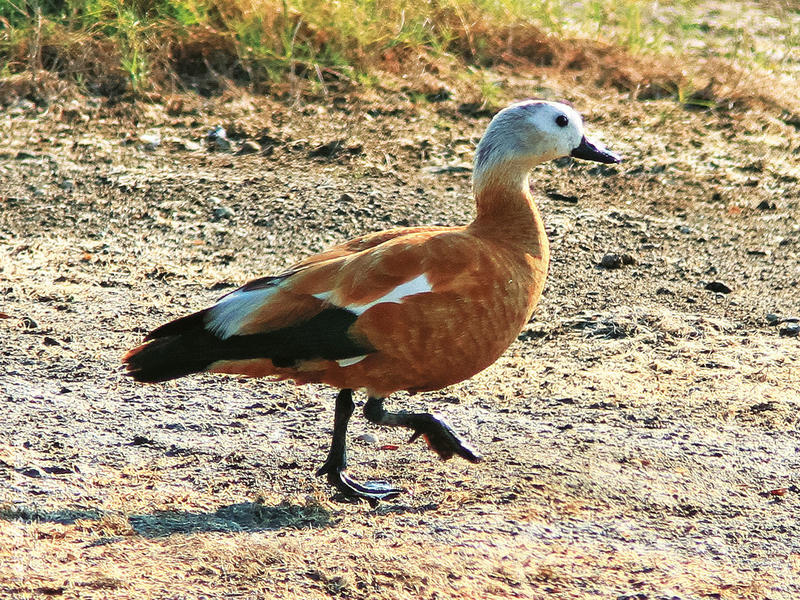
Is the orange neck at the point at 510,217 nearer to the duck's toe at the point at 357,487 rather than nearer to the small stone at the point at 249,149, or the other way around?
the duck's toe at the point at 357,487

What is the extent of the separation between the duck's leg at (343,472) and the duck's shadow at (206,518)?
0.17 meters

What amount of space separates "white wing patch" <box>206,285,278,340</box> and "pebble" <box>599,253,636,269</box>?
280 centimetres

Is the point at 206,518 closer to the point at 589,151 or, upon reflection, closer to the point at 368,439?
the point at 368,439

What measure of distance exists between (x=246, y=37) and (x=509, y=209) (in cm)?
456

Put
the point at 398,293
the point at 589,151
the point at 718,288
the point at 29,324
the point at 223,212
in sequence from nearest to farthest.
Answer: the point at 398,293 → the point at 589,151 → the point at 29,324 → the point at 718,288 → the point at 223,212

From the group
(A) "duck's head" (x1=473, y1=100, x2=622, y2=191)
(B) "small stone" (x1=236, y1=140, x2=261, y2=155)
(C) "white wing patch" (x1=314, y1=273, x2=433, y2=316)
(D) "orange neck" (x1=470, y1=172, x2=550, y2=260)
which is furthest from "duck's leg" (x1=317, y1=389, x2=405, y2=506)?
(B) "small stone" (x1=236, y1=140, x2=261, y2=155)

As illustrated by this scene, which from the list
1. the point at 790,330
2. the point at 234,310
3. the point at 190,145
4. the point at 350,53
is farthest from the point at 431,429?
the point at 350,53

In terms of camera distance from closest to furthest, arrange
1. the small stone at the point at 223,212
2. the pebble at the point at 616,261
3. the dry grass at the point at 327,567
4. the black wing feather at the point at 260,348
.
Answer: the dry grass at the point at 327,567 → the black wing feather at the point at 260,348 → the pebble at the point at 616,261 → the small stone at the point at 223,212

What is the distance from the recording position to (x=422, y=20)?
9.57 meters

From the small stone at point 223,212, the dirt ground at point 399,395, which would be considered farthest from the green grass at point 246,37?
the small stone at point 223,212

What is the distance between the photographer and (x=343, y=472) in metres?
4.69

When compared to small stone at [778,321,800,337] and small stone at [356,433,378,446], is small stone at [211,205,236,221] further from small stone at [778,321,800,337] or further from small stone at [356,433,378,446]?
small stone at [778,321,800,337]

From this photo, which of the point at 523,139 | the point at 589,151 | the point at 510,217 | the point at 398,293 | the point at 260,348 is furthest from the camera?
the point at 589,151

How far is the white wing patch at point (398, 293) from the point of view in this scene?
459 cm
